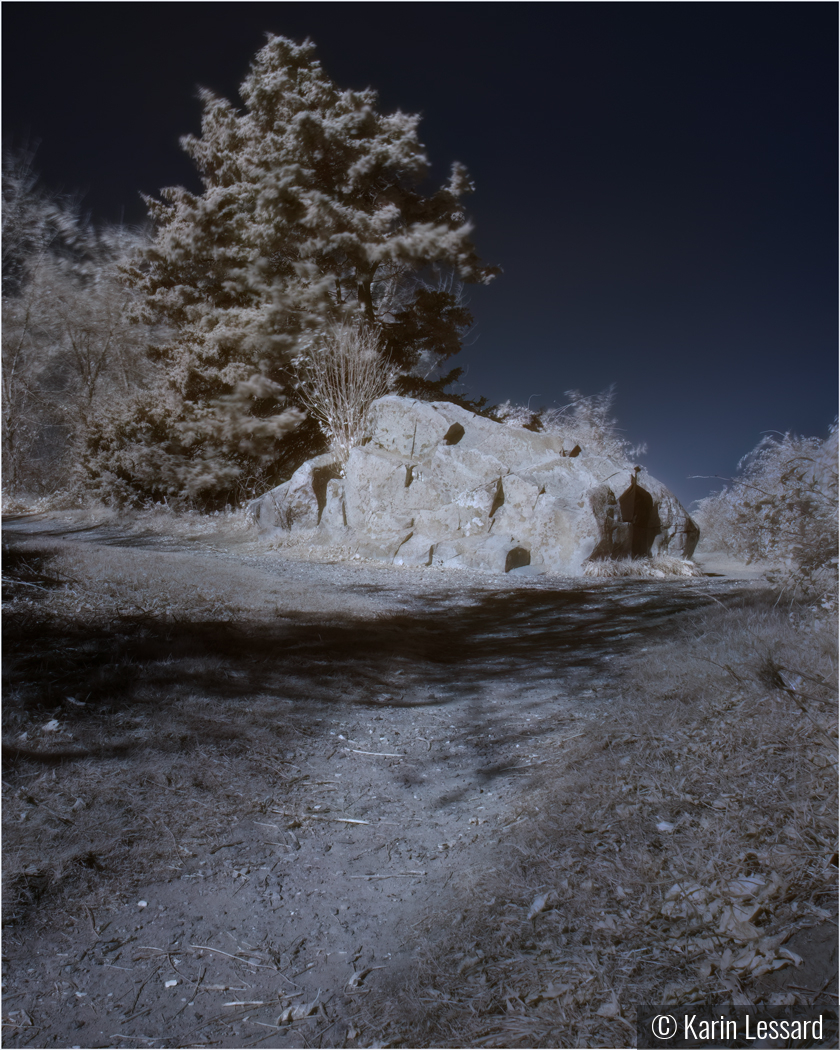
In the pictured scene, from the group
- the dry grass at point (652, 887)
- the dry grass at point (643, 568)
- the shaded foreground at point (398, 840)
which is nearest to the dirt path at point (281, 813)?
the shaded foreground at point (398, 840)

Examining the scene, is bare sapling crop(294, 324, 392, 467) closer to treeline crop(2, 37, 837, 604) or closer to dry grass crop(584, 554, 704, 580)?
treeline crop(2, 37, 837, 604)

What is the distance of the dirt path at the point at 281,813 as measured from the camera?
4.84ft

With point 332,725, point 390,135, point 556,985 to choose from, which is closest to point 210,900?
point 556,985

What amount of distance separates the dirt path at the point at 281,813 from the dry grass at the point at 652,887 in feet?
0.52

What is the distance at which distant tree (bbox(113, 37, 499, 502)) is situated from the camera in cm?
623

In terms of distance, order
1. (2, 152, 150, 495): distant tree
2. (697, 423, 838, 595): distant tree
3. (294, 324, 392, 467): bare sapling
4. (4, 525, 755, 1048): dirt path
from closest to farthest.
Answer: (4, 525, 755, 1048): dirt path → (697, 423, 838, 595): distant tree → (2, 152, 150, 495): distant tree → (294, 324, 392, 467): bare sapling

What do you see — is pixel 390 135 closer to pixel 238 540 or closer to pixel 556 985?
pixel 238 540

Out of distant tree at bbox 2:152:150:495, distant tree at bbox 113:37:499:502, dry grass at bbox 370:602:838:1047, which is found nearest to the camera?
dry grass at bbox 370:602:838:1047

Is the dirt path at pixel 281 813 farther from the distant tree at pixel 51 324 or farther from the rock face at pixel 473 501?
the rock face at pixel 473 501

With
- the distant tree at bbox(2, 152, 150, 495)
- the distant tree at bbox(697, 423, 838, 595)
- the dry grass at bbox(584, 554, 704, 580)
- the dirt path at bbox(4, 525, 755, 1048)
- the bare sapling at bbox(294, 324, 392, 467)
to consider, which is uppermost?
the bare sapling at bbox(294, 324, 392, 467)

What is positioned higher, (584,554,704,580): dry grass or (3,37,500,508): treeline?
(3,37,500,508): treeline

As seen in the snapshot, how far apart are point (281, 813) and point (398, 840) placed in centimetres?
47

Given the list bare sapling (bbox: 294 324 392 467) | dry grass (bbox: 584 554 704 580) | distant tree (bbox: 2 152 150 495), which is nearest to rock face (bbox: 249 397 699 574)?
dry grass (bbox: 584 554 704 580)

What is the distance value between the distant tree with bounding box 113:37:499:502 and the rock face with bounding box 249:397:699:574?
5.23 ft
